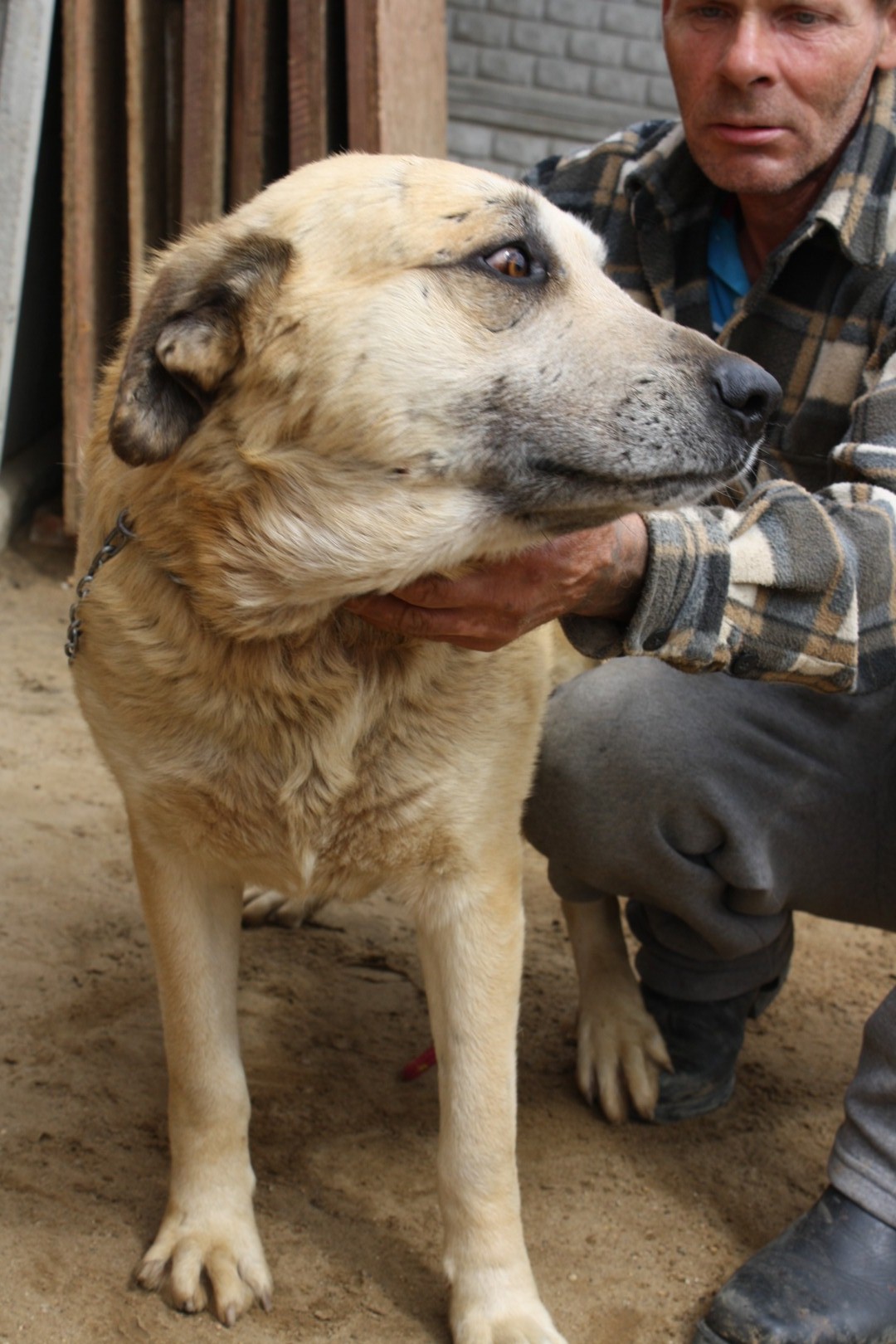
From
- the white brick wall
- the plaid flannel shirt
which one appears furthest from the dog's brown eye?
the white brick wall

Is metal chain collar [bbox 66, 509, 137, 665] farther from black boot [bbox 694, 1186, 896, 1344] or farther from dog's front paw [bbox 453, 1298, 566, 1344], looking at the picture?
black boot [bbox 694, 1186, 896, 1344]

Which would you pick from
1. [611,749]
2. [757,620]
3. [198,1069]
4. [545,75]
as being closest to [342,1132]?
[198,1069]

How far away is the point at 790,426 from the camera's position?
243 cm

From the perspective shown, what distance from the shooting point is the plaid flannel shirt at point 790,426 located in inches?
74.4

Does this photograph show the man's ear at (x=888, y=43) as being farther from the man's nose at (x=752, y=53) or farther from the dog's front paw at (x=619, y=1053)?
the dog's front paw at (x=619, y=1053)

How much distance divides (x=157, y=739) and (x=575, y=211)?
1.53 meters

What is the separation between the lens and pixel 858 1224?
200cm

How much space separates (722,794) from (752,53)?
4.24 ft

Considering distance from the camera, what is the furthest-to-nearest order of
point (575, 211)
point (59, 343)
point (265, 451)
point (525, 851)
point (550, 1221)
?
point (59, 343), point (525, 851), point (575, 211), point (550, 1221), point (265, 451)

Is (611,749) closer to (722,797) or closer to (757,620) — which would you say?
(722,797)

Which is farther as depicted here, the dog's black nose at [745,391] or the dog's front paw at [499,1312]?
the dog's front paw at [499,1312]

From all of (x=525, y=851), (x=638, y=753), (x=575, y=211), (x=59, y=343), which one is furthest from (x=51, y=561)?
(x=638, y=753)

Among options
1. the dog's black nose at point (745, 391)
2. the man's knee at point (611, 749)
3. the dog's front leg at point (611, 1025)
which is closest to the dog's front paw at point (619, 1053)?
the dog's front leg at point (611, 1025)

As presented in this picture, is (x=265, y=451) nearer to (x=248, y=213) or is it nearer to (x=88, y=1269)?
(x=248, y=213)
